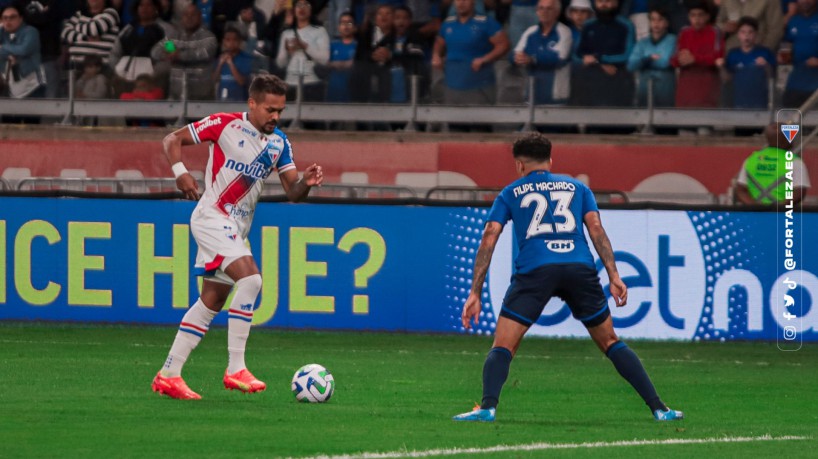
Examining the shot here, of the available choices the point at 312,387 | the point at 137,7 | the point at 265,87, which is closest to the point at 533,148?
the point at 265,87

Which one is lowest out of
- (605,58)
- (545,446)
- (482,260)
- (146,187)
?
(545,446)

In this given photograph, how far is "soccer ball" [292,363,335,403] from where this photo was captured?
1025 cm

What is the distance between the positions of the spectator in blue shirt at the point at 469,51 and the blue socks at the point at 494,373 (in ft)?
32.3

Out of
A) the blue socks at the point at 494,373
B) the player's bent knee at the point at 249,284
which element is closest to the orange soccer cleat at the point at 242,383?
the player's bent knee at the point at 249,284

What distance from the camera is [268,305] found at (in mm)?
16156

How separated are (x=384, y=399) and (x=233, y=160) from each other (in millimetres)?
1966

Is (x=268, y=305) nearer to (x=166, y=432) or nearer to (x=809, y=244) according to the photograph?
(x=809, y=244)

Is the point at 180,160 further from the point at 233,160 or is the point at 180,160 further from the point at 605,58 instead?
the point at 605,58

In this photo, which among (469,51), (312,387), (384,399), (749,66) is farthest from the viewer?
(469,51)

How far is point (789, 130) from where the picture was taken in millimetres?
16812

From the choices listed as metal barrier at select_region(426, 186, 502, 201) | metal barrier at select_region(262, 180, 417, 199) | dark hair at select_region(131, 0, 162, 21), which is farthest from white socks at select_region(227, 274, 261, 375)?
dark hair at select_region(131, 0, 162, 21)

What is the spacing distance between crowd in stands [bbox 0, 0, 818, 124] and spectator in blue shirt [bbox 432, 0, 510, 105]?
0.02 metres

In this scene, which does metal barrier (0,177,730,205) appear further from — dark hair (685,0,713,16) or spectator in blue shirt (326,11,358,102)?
dark hair (685,0,713,16)

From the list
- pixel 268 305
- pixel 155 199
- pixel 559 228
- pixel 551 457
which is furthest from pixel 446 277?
pixel 551 457
